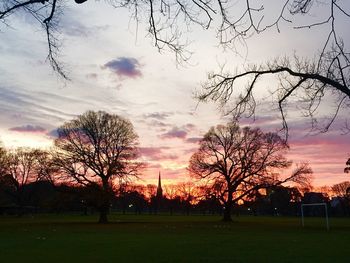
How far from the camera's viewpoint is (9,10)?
4828 mm

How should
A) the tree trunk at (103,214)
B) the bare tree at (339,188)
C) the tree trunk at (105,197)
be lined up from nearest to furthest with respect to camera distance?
the tree trunk at (105,197) < the tree trunk at (103,214) < the bare tree at (339,188)

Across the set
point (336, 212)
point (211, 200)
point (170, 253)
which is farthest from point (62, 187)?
point (336, 212)

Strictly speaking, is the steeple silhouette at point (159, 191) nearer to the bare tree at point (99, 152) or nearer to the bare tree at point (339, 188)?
the bare tree at point (339, 188)

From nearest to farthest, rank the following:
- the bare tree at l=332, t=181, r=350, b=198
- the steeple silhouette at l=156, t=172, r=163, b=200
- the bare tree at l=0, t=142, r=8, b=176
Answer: the bare tree at l=0, t=142, r=8, b=176, the bare tree at l=332, t=181, r=350, b=198, the steeple silhouette at l=156, t=172, r=163, b=200

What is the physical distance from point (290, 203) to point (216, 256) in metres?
117

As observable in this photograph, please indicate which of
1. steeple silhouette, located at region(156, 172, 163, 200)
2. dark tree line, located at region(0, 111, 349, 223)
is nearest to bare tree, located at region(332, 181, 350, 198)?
steeple silhouette, located at region(156, 172, 163, 200)

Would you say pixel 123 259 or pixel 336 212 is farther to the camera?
pixel 336 212

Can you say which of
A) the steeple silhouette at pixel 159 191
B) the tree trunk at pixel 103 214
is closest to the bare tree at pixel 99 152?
the tree trunk at pixel 103 214

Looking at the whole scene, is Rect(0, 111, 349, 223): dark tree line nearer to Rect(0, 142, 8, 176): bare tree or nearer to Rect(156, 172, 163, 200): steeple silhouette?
Rect(0, 142, 8, 176): bare tree

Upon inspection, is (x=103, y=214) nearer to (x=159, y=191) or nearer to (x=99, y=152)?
(x=99, y=152)

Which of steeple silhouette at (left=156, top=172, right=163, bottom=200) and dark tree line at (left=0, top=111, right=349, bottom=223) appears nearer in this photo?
dark tree line at (left=0, top=111, right=349, bottom=223)

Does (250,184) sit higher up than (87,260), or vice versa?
(250,184)

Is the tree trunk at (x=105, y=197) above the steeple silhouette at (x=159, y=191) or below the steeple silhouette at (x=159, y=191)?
below

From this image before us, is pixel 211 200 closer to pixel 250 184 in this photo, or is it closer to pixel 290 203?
pixel 250 184
